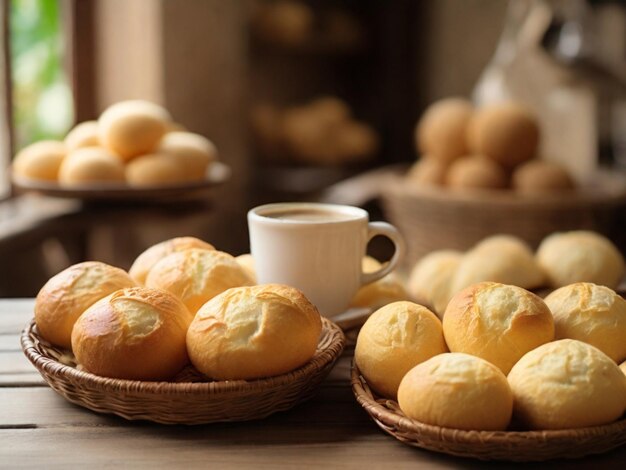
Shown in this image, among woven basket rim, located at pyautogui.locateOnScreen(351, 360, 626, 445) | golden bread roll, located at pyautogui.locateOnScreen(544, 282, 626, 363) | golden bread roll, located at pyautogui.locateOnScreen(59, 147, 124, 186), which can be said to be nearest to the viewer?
woven basket rim, located at pyautogui.locateOnScreen(351, 360, 626, 445)

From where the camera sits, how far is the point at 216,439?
24.3 inches

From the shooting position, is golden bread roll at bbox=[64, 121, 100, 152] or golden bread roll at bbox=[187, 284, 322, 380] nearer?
golden bread roll at bbox=[187, 284, 322, 380]

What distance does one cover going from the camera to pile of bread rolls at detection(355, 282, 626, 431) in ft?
1.86

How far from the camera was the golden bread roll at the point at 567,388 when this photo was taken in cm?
57

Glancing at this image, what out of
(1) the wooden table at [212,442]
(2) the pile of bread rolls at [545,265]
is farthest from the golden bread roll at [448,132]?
(1) the wooden table at [212,442]

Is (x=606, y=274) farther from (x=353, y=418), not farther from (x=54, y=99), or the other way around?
(x=54, y=99)

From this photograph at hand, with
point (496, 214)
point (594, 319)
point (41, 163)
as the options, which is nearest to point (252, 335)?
point (594, 319)

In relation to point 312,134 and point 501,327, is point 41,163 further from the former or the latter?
point 312,134

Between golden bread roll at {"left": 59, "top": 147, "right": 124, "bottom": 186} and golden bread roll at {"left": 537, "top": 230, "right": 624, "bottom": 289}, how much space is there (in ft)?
3.02

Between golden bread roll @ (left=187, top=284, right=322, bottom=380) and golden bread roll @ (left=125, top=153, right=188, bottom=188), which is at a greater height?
golden bread roll @ (left=187, top=284, right=322, bottom=380)

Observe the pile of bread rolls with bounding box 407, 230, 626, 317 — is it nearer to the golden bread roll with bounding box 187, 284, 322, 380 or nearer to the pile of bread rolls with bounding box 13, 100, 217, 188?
the golden bread roll with bounding box 187, 284, 322, 380

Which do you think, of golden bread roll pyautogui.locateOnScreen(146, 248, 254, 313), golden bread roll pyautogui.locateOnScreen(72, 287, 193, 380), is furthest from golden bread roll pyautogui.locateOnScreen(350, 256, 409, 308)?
golden bread roll pyautogui.locateOnScreen(72, 287, 193, 380)

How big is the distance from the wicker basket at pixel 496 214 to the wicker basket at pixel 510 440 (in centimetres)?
124

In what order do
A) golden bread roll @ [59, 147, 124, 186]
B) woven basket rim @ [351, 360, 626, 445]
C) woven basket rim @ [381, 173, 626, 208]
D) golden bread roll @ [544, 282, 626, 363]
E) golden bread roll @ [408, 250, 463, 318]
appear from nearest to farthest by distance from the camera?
woven basket rim @ [351, 360, 626, 445] → golden bread roll @ [544, 282, 626, 363] → golden bread roll @ [408, 250, 463, 318] → golden bread roll @ [59, 147, 124, 186] → woven basket rim @ [381, 173, 626, 208]
